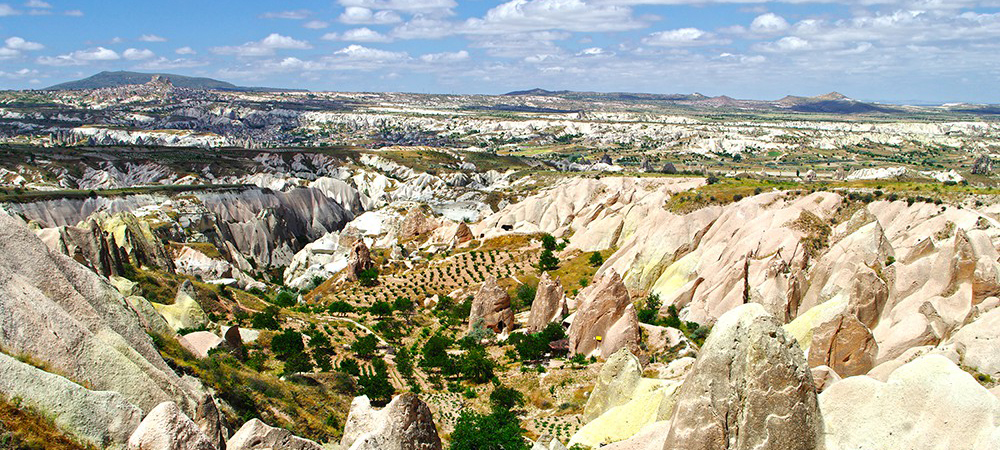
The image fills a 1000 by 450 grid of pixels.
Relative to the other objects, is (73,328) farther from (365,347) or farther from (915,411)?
(365,347)

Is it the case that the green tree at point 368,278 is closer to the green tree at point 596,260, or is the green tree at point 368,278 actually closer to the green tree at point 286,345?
the green tree at point 596,260

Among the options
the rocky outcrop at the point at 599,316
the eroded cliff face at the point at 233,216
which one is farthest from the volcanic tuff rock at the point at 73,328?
the eroded cliff face at the point at 233,216

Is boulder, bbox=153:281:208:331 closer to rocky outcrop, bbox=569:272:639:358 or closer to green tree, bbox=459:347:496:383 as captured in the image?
green tree, bbox=459:347:496:383

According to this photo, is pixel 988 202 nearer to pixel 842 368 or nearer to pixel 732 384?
pixel 842 368

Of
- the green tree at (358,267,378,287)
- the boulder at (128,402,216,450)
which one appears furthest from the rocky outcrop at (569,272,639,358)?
the green tree at (358,267,378,287)

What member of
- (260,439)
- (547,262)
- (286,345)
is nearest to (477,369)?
(286,345)
